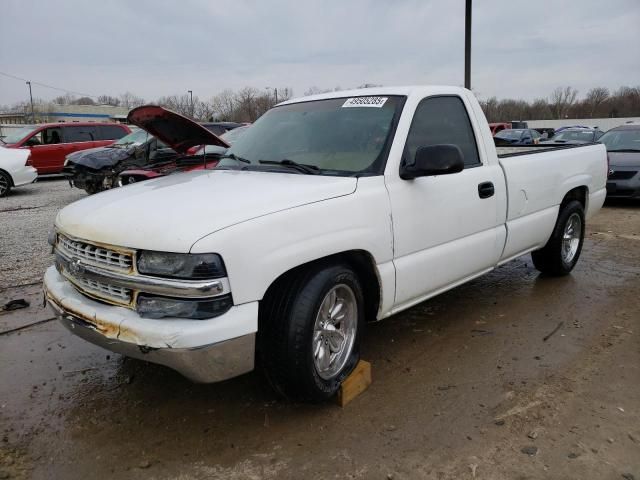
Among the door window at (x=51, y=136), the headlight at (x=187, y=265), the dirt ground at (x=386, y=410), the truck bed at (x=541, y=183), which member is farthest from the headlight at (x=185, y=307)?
the door window at (x=51, y=136)

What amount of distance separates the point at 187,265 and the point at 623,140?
11514mm

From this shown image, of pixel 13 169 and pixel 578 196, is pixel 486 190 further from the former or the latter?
pixel 13 169

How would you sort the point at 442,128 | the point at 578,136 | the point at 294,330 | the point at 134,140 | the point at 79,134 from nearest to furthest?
the point at 294,330, the point at 442,128, the point at 134,140, the point at 79,134, the point at 578,136

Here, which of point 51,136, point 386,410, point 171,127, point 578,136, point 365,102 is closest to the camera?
point 386,410

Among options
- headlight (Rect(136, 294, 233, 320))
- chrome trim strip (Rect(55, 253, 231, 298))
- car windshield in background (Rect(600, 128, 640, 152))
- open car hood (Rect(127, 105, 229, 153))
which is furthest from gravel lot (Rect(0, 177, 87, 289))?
car windshield in background (Rect(600, 128, 640, 152))

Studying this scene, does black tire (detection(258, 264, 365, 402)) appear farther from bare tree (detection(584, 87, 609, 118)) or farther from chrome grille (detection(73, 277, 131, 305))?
bare tree (detection(584, 87, 609, 118))

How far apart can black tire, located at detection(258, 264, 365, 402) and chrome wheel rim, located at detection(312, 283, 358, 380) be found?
111mm

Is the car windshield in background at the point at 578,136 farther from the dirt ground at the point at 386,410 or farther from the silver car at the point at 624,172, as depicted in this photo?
the dirt ground at the point at 386,410

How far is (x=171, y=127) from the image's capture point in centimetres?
528

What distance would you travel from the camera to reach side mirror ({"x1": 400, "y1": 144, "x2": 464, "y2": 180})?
311cm

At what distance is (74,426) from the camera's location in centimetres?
293

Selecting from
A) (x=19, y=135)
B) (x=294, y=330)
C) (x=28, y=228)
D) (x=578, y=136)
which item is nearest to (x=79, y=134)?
(x=19, y=135)

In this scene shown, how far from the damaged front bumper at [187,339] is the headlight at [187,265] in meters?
0.21

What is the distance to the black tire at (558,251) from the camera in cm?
520
